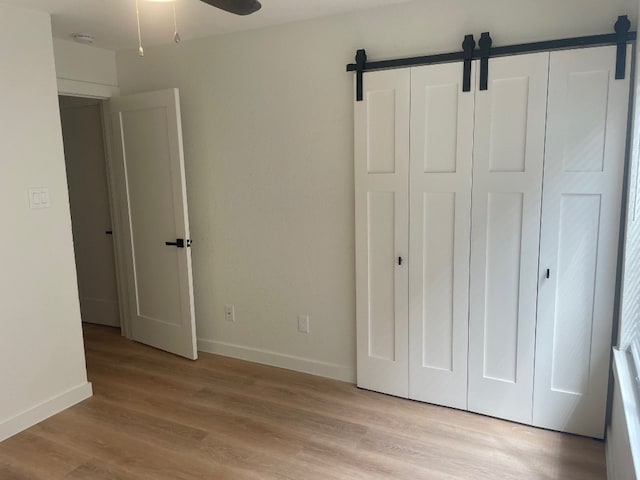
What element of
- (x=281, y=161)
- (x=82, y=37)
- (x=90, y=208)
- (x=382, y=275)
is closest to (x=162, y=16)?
(x=82, y=37)

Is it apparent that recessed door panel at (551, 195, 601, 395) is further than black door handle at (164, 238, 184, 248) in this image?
No

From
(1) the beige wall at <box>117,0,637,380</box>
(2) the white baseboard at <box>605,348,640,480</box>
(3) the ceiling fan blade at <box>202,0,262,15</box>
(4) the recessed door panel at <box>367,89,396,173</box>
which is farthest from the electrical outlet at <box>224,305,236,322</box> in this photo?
(2) the white baseboard at <box>605,348,640,480</box>

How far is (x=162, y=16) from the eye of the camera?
290 cm

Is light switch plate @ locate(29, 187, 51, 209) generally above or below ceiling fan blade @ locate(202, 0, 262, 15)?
below

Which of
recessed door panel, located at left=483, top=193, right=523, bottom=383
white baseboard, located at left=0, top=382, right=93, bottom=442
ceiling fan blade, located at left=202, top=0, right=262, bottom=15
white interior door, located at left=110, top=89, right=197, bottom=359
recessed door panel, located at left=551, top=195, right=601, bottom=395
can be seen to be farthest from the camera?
white interior door, located at left=110, top=89, right=197, bottom=359

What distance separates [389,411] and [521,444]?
0.73m

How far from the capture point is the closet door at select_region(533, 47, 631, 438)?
90.0 inches

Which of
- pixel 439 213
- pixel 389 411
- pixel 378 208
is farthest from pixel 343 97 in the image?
pixel 389 411

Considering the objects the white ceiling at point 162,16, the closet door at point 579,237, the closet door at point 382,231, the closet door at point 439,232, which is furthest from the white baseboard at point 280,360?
the white ceiling at point 162,16

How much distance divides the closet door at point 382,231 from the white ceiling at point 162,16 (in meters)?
0.55

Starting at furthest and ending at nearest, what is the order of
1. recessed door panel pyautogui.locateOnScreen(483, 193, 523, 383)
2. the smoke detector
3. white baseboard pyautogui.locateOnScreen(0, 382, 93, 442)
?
A: the smoke detector, white baseboard pyautogui.locateOnScreen(0, 382, 93, 442), recessed door panel pyautogui.locateOnScreen(483, 193, 523, 383)

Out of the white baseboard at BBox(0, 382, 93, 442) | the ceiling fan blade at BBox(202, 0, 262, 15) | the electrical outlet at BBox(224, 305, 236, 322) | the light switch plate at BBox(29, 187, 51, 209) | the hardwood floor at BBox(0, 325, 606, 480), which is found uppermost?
the ceiling fan blade at BBox(202, 0, 262, 15)

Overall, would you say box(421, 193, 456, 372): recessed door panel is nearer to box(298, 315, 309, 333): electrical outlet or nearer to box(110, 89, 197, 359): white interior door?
box(298, 315, 309, 333): electrical outlet

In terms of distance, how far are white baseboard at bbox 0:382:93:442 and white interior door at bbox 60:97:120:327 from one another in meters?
1.48
